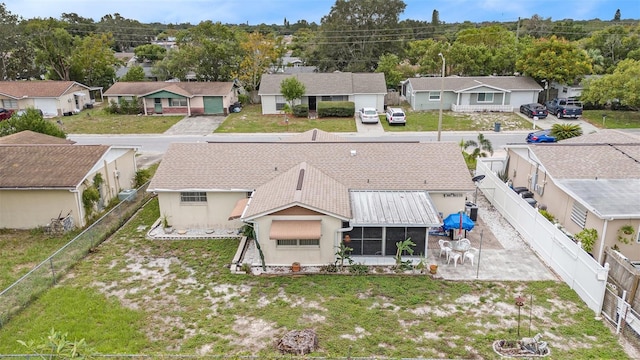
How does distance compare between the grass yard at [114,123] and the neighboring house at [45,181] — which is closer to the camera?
the neighboring house at [45,181]

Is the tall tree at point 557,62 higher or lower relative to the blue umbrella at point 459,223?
higher

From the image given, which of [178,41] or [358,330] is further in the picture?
[178,41]

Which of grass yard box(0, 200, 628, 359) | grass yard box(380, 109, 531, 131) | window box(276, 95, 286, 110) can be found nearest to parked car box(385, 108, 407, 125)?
grass yard box(380, 109, 531, 131)

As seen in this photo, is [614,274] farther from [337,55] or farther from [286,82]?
[337,55]

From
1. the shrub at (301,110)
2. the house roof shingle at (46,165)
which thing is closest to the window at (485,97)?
the shrub at (301,110)

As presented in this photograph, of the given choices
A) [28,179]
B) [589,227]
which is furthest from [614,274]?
[28,179]

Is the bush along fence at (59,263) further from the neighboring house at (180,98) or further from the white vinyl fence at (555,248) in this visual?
the neighboring house at (180,98)
